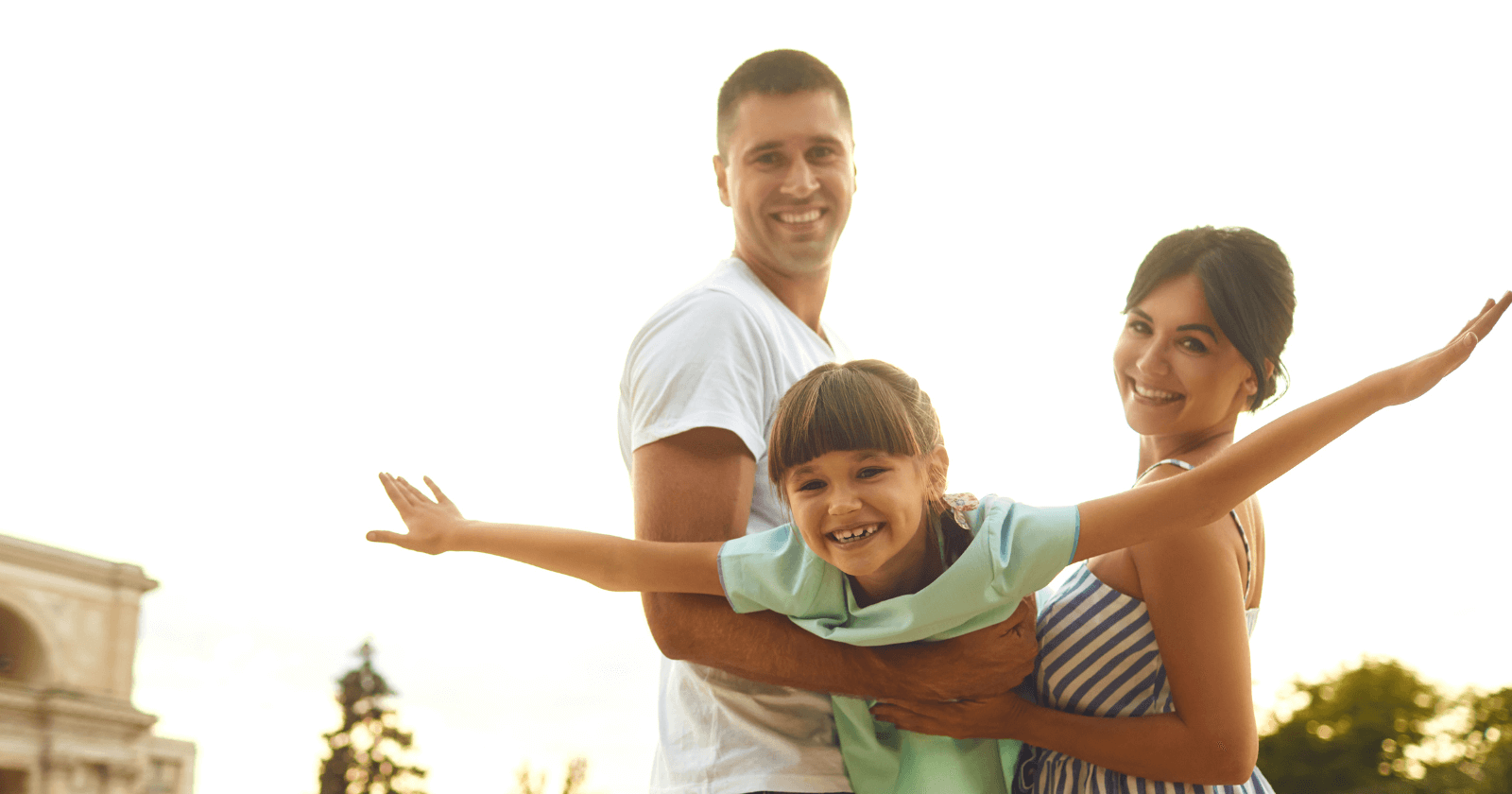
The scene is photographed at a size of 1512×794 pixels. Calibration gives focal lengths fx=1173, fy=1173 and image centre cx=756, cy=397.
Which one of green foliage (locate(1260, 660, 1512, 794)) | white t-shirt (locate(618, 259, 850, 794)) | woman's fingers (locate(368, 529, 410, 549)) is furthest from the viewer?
green foliage (locate(1260, 660, 1512, 794))

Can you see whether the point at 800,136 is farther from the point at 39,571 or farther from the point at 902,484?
the point at 39,571

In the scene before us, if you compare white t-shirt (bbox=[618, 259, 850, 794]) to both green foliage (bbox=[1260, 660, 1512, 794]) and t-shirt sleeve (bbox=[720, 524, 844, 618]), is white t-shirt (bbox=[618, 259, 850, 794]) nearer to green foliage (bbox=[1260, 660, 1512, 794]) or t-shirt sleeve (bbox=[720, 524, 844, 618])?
t-shirt sleeve (bbox=[720, 524, 844, 618])

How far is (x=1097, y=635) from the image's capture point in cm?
296

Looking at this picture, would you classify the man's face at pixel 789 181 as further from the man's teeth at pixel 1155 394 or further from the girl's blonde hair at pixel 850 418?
the man's teeth at pixel 1155 394

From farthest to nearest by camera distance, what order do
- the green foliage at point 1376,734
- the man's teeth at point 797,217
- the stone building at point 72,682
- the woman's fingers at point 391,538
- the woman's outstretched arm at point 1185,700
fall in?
the stone building at point 72,682 < the green foliage at point 1376,734 < the man's teeth at point 797,217 < the woman's fingers at point 391,538 < the woman's outstretched arm at point 1185,700

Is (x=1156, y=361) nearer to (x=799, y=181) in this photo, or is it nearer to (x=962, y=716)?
(x=962, y=716)

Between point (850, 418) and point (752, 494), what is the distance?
1.53 ft

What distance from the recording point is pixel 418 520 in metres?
3.11

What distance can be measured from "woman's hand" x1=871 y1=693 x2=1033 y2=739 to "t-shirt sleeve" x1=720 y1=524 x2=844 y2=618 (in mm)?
329

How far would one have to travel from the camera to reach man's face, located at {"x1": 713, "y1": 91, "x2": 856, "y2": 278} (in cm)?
370

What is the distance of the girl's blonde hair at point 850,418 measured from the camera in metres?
2.80

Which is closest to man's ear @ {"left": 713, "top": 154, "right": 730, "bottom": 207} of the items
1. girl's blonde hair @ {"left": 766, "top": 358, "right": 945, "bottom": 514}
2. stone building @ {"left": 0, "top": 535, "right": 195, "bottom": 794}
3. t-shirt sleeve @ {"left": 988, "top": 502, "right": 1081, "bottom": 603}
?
girl's blonde hair @ {"left": 766, "top": 358, "right": 945, "bottom": 514}

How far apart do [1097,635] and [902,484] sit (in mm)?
656

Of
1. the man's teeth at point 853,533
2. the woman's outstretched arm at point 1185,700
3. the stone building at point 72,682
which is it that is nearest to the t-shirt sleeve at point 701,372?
the man's teeth at point 853,533
